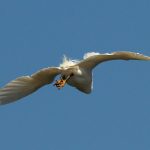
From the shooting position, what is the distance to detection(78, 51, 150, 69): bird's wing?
2330 cm

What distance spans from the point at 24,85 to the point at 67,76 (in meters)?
1.61

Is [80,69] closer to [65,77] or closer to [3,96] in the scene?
[65,77]

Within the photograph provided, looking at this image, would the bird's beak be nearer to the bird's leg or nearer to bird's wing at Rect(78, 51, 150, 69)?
the bird's leg

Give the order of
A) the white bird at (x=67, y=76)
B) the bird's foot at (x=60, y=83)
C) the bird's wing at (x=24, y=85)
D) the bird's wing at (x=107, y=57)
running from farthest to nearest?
1. the bird's wing at (x=24, y=85)
2. the bird's foot at (x=60, y=83)
3. the white bird at (x=67, y=76)
4. the bird's wing at (x=107, y=57)

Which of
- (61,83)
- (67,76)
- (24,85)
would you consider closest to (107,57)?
(67,76)

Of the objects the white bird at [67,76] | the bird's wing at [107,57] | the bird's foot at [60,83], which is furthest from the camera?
the bird's foot at [60,83]

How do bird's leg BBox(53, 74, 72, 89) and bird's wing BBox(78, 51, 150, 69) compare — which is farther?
bird's leg BBox(53, 74, 72, 89)

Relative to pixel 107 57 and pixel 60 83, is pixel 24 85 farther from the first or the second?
pixel 107 57

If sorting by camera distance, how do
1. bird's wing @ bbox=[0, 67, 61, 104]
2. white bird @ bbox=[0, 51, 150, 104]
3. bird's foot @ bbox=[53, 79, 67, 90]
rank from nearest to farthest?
1. white bird @ bbox=[0, 51, 150, 104]
2. bird's foot @ bbox=[53, 79, 67, 90]
3. bird's wing @ bbox=[0, 67, 61, 104]

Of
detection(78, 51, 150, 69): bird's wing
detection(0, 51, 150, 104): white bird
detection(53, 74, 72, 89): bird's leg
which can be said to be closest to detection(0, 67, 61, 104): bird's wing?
detection(0, 51, 150, 104): white bird

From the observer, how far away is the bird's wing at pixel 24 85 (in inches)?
968

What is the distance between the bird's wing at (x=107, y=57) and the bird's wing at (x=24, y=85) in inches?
28.7

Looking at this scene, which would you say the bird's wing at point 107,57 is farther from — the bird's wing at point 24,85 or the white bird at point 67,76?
the bird's wing at point 24,85

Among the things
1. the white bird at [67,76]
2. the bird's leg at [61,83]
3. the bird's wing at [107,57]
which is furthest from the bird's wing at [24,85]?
the bird's wing at [107,57]
